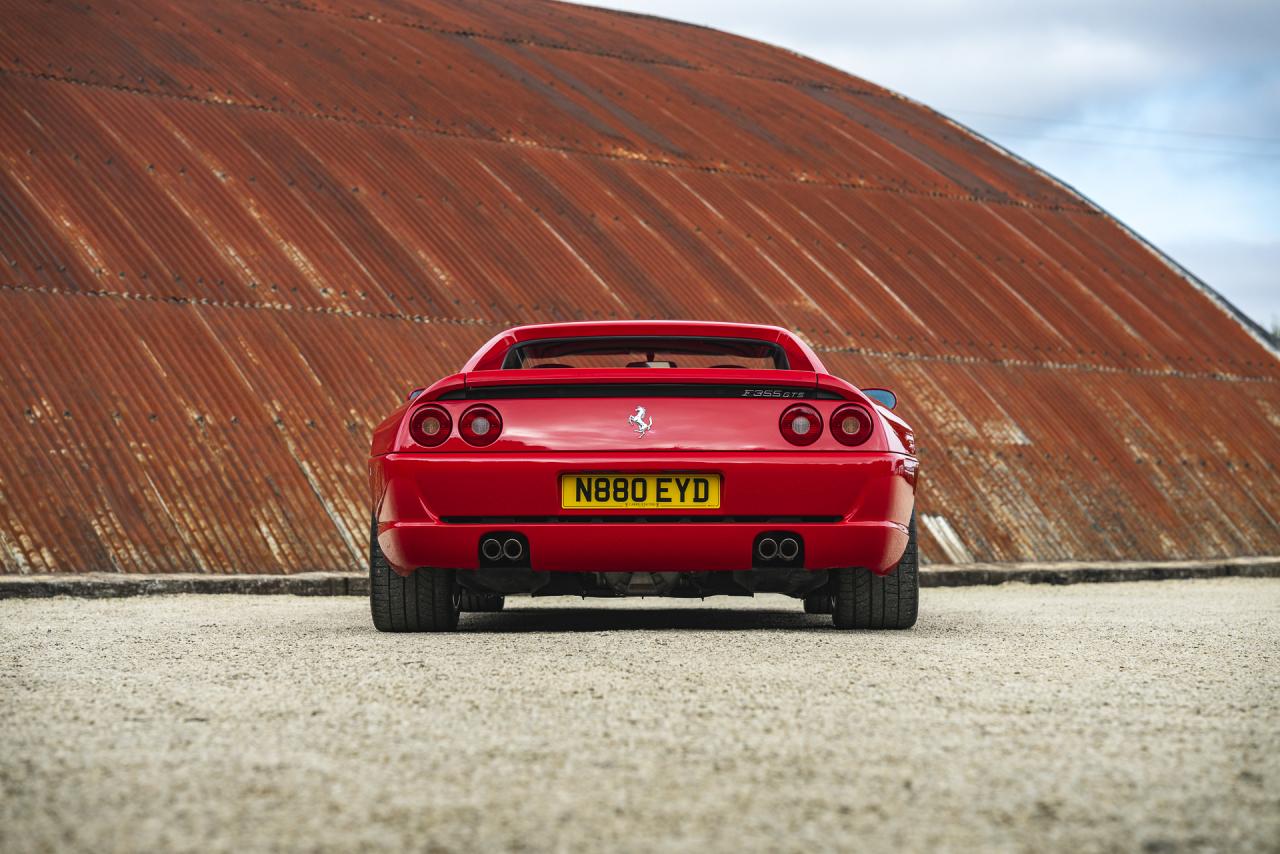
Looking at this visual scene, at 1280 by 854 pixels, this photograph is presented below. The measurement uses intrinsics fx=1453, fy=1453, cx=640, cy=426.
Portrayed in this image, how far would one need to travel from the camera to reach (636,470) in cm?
522

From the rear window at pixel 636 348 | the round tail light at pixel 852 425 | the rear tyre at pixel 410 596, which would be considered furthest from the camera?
the rear window at pixel 636 348

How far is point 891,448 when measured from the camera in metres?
5.36

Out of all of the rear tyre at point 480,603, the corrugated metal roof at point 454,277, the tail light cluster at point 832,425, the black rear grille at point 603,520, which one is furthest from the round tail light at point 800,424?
the corrugated metal roof at point 454,277

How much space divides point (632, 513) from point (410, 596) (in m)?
1.03

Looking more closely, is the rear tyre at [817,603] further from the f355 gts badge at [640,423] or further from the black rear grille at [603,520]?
the f355 gts badge at [640,423]

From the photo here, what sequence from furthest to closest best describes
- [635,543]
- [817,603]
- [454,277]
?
[454,277] → [817,603] → [635,543]

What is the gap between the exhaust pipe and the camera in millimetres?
5230

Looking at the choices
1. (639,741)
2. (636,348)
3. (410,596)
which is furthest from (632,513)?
(639,741)

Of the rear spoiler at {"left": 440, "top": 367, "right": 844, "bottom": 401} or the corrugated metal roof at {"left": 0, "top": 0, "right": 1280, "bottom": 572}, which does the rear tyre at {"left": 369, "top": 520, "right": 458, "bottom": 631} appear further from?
the corrugated metal roof at {"left": 0, "top": 0, "right": 1280, "bottom": 572}

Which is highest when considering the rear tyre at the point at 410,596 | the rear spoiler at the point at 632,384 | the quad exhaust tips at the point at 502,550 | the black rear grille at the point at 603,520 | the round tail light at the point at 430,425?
the rear spoiler at the point at 632,384

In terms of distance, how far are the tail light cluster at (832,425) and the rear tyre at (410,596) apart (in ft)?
4.77

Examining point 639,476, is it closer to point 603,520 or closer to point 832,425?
point 603,520

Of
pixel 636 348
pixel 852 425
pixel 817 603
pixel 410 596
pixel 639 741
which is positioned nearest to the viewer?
pixel 639 741

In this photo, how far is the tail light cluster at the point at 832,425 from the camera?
5277mm
